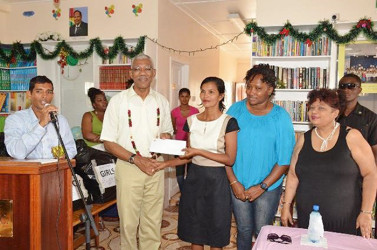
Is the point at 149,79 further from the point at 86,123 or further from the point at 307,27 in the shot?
the point at 307,27

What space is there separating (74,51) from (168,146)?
3.58 metres

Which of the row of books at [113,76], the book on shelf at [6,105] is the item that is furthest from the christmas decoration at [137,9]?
the book on shelf at [6,105]

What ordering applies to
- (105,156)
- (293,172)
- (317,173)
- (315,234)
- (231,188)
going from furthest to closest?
(105,156)
(231,188)
(293,172)
(317,173)
(315,234)

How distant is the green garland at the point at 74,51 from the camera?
489cm

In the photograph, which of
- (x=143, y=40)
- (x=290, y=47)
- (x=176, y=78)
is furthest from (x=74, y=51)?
(x=290, y=47)

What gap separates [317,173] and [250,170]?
1.68 ft

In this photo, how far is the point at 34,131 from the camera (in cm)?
224

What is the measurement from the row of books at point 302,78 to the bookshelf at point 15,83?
3960 millimetres

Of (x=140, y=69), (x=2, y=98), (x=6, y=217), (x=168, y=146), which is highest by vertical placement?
(x=140, y=69)

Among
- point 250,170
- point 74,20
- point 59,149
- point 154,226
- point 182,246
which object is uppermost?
point 74,20

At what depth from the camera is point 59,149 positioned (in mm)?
2238

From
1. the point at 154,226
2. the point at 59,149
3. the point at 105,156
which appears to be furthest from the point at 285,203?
the point at 105,156

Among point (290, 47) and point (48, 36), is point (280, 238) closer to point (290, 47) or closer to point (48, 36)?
point (290, 47)

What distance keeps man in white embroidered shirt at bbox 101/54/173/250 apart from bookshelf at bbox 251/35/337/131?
216 centimetres
